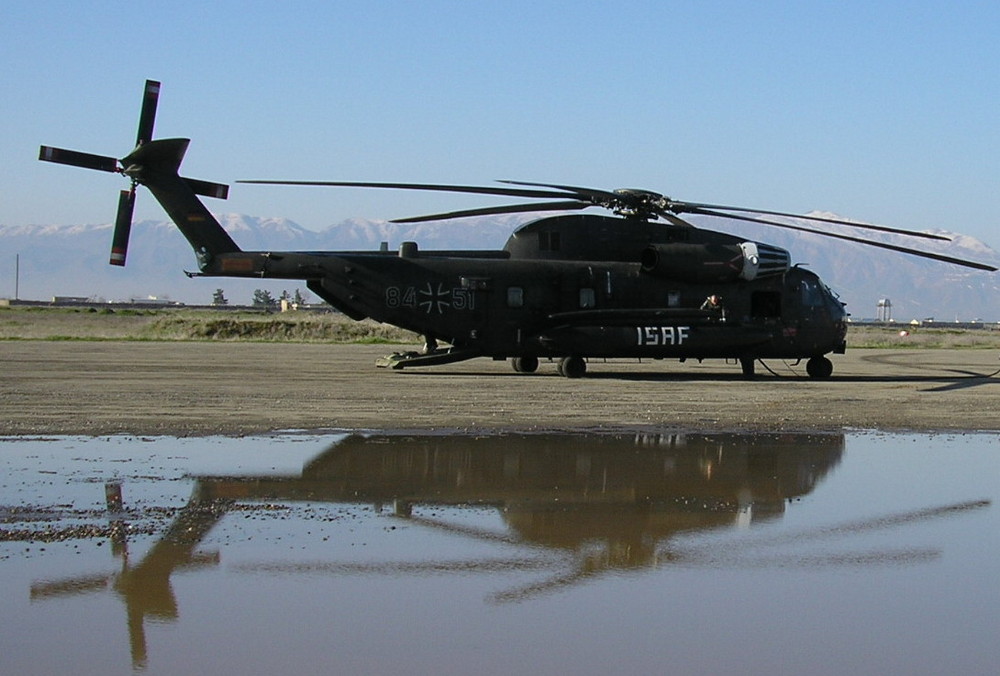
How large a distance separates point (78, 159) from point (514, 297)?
28.2 feet

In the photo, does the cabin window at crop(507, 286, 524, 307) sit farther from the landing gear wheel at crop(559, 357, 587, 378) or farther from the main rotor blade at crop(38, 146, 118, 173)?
the main rotor blade at crop(38, 146, 118, 173)

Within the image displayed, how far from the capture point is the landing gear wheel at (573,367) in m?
24.6

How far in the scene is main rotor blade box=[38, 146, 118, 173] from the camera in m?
21.2

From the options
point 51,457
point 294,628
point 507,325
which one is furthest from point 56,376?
point 294,628

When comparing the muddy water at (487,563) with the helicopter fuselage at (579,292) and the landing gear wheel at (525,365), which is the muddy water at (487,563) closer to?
the helicopter fuselage at (579,292)

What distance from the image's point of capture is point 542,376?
24844 mm

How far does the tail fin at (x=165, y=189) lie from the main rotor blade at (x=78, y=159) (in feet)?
0.06

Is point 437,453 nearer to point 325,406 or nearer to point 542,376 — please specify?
point 325,406

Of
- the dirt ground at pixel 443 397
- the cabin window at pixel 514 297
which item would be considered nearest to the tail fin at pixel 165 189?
the dirt ground at pixel 443 397

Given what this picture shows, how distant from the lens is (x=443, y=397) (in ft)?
61.7

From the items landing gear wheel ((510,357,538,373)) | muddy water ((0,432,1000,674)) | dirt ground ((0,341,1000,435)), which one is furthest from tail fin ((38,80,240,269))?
muddy water ((0,432,1000,674))

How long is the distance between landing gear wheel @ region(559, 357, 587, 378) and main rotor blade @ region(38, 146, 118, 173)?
9423 mm

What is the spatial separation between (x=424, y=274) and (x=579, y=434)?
34.5ft

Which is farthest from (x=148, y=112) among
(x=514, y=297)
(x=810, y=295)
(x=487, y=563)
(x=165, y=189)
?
(x=487, y=563)
